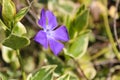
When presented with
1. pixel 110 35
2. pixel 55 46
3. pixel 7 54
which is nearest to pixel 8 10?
pixel 55 46

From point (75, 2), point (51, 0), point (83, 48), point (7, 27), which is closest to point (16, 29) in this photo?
point (7, 27)

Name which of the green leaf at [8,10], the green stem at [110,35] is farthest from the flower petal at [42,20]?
the green stem at [110,35]

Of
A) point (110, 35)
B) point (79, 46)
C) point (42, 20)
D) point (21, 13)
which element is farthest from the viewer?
point (110, 35)

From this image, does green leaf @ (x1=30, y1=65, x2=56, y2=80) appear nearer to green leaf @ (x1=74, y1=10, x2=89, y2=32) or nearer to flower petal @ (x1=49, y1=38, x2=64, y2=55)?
flower petal @ (x1=49, y1=38, x2=64, y2=55)

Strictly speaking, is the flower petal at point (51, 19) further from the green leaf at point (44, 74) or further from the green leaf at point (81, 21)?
the green leaf at point (81, 21)

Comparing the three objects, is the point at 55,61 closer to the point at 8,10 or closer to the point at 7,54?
the point at 7,54

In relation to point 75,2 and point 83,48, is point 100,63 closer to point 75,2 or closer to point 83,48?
point 83,48

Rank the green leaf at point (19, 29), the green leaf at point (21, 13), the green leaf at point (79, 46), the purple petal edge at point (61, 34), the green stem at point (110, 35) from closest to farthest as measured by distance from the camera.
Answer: the green leaf at point (21, 13) < the green leaf at point (19, 29) < the purple petal edge at point (61, 34) < the green leaf at point (79, 46) < the green stem at point (110, 35)

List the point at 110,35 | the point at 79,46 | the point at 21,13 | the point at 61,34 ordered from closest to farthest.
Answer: the point at 21,13 → the point at 61,34 → the point at 79,46 → the point at 110,35

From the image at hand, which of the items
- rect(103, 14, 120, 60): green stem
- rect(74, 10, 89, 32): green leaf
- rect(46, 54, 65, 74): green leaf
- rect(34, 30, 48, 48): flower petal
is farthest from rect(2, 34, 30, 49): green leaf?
rect(103, 14, 120, 60): green stem
